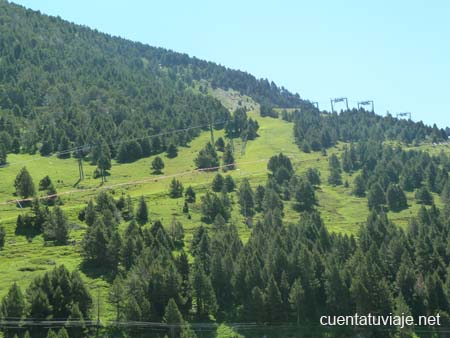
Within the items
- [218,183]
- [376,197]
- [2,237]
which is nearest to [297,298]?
[2,237]

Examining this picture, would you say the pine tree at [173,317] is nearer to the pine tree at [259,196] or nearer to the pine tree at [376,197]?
the pine tree at [259,196]

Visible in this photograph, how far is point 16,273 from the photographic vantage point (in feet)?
320

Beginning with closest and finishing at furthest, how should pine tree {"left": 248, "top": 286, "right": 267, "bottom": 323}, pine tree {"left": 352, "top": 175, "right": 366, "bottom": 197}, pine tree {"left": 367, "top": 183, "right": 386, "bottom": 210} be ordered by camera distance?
pine tree {"left": 248, "top": 286, "right": 267, "bottom": 323}
pine tree {"left": 367, "top": 183, "right": 386, "bottom": 210}
pine tree {"left": 352, "top": 175, "right": 366, "bottom": 197}

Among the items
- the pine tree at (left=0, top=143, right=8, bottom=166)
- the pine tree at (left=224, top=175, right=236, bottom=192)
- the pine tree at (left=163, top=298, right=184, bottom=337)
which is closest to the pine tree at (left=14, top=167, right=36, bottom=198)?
the pine tree at (left=0, top=143, right=8, bottom=166)

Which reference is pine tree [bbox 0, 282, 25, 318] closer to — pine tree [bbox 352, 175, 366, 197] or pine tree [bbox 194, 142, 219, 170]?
pine tree [bbox 194, 142, 219, 170]

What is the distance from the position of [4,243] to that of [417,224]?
85.9 metres

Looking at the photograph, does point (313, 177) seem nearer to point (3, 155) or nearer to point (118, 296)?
point (3, 155)

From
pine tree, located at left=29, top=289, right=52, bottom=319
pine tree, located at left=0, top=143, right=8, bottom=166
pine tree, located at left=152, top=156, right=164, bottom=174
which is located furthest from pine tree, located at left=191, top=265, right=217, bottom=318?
pine tree, located at left=0, top=143, right=8, bottom=166

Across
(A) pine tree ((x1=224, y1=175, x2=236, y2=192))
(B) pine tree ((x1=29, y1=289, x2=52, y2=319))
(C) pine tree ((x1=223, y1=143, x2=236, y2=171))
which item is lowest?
(B) pine tree ((x1=29, y1=289, x2=52, y2=319))

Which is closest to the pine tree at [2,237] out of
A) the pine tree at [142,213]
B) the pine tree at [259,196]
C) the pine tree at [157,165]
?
the pine tree at [142,213]

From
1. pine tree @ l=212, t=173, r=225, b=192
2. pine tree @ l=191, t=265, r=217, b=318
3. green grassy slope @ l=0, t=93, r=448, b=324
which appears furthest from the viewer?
pine tree @ l=212, t=173, r=225, b=192

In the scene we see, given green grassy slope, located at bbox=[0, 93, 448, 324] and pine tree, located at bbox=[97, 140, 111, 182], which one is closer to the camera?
green grassy slope, located at bbox=[0, 93, 448, 324]

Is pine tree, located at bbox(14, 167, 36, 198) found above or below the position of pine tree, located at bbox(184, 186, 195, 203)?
above

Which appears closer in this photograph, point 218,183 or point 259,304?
point 259,304
